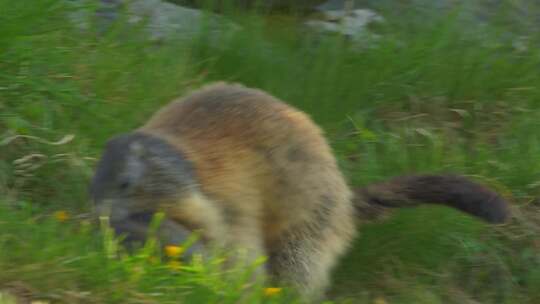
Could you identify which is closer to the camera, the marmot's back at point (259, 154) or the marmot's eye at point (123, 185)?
the marmot's eye at point (123, 185)

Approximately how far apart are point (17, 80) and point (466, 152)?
7.78ft

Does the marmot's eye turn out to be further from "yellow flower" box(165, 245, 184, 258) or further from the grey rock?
the grey rock

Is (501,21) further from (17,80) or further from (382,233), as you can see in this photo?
(17,80)

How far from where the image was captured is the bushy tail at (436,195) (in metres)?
4.43

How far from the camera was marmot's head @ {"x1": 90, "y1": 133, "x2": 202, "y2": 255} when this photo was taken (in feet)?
12.5

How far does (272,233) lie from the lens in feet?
14.3

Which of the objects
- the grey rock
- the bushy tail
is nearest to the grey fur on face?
the bushy tail

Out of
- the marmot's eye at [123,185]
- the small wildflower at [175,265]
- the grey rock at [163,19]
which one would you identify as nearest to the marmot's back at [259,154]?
the marmot's eye at [123,185]

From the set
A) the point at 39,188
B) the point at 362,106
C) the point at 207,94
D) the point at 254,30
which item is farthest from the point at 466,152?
the point at 39,188

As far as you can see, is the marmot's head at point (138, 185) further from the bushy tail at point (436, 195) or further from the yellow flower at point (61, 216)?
the bushy tail at point (436, 195)

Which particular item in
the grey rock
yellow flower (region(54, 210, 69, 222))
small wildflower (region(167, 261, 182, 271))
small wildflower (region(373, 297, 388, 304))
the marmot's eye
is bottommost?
small wildflower (region(373, 297, 388, 304))

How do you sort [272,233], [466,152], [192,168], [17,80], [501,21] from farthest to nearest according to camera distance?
[501,21]
[466,152]
[17,80]
[272,233]
[192,168]

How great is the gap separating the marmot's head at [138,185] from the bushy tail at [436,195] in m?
1.02

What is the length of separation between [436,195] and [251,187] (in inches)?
34.0
